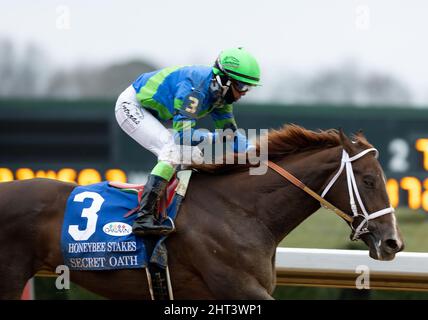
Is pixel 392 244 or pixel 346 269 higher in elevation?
pixel 392 244

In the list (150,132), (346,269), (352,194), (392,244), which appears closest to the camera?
(392,244)

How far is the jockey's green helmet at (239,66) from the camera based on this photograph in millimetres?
4398

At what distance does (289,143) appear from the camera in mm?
4520

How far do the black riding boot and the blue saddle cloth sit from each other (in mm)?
60

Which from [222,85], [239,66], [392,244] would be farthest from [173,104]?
[392,244]

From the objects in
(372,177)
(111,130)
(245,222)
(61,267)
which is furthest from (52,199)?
(111,130)

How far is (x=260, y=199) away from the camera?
4414 millimetres

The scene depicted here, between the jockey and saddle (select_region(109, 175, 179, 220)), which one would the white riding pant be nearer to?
the jockey

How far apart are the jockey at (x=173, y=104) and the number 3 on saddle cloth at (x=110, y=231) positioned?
0.09 m

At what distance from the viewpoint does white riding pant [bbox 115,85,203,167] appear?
4422mm

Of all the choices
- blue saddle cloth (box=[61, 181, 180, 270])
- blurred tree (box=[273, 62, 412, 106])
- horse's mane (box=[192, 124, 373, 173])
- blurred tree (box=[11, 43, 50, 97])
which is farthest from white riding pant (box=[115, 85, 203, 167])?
blurred tree (box=[11, 43, 50, 97])

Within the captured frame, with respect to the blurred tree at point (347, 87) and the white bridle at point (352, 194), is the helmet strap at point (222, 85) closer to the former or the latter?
the white bridle at point (352, 194)

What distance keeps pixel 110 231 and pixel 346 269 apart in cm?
152

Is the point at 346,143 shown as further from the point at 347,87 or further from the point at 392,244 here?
the point at 347,87
